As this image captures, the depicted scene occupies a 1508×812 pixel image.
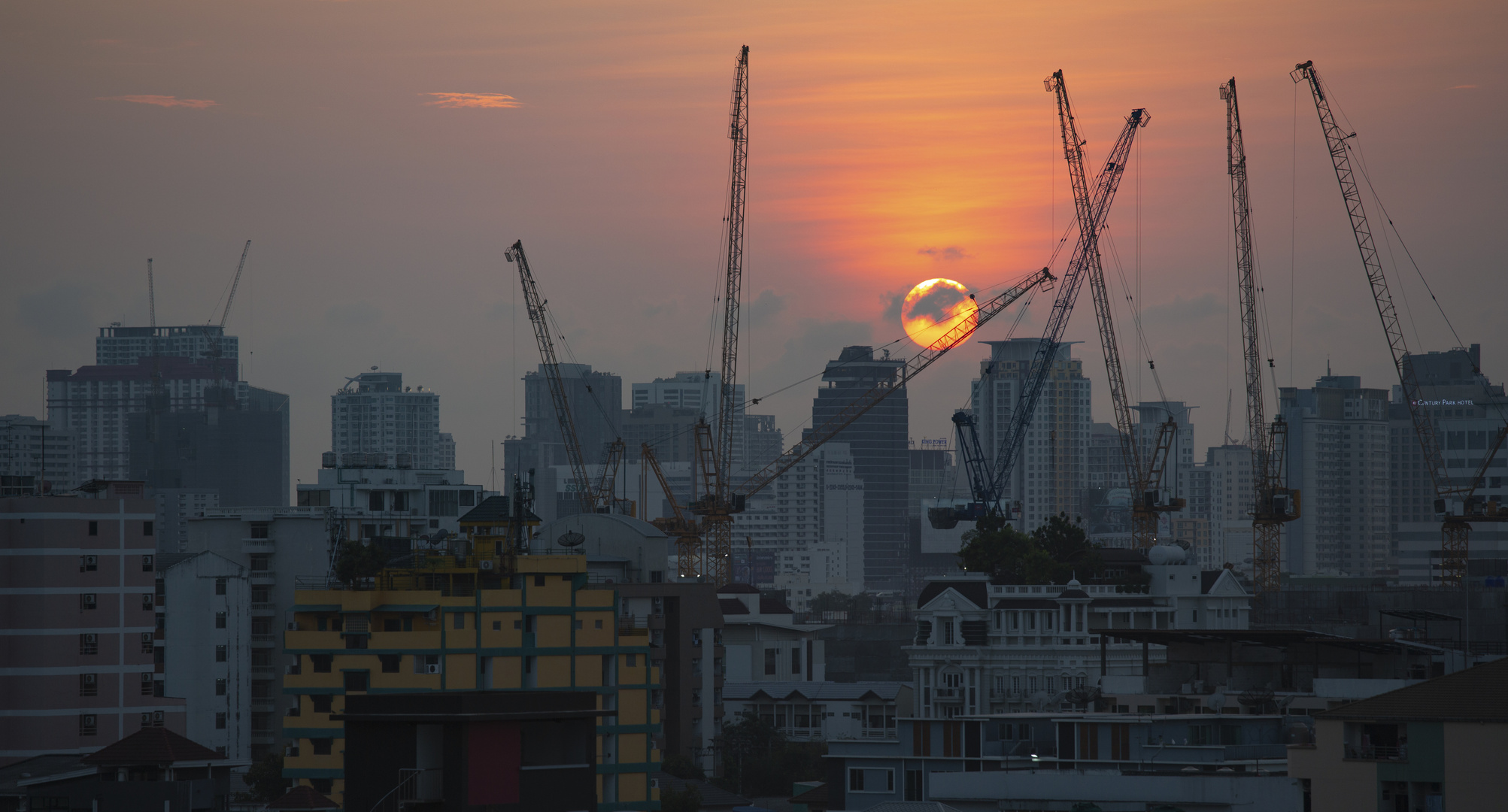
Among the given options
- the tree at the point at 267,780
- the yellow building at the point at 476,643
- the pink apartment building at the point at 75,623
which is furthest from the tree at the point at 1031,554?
the yellow building at the point at 476,643

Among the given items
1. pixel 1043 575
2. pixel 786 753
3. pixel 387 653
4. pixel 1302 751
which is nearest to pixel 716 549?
pixel 1043 575

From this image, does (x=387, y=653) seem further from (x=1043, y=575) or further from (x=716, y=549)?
(x=716, y=549)

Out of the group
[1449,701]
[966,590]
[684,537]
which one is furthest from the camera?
[684,537]

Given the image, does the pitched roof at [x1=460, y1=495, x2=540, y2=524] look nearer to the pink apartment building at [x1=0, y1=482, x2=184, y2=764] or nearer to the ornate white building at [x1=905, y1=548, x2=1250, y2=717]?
the pink apartment building at [x1=0, y1=482, x2=184, y2=764]

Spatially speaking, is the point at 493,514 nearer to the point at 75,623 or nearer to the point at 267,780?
the point at 267,780

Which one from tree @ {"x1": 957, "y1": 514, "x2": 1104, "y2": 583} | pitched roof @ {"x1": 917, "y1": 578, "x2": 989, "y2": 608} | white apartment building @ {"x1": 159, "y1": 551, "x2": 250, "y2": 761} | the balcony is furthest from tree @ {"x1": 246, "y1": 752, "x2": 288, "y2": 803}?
tree @ {"x1": 957, "y1": 514, "x2": 1104, "y2": 583}

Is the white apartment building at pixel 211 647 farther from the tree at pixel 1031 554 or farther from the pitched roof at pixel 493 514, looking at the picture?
the tree at pixel 1031 554

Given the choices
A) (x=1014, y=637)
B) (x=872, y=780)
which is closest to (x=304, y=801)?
(x=872, y=780)
